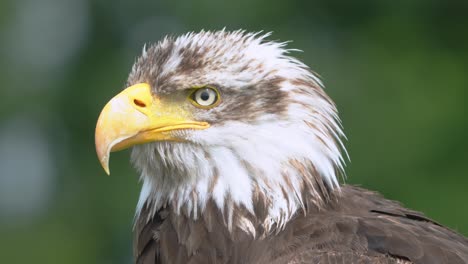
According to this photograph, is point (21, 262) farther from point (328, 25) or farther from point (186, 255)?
point (186, 255)

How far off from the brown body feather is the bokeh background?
5.61 metres

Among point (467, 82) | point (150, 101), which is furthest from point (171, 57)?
point (467, 82)

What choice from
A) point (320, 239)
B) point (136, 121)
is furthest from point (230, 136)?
point (320, 239)

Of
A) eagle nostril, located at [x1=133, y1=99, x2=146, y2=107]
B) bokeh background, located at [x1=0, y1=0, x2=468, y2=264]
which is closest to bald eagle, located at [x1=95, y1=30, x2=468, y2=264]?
eagle nostril, located at [x1=133, y1=99, x2=146, y2=107]

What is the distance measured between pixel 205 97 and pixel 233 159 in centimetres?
36

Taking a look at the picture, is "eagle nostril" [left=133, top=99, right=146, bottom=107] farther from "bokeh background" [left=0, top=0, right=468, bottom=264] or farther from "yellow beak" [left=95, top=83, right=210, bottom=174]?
"bokeh background" [left=0, top=0, right=468, bottom=264]

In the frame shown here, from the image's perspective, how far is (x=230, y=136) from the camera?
581 cm

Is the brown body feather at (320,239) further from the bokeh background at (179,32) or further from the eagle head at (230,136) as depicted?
the bokeh background at (179,32)

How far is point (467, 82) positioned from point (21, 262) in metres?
6.40

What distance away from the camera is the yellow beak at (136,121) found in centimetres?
563

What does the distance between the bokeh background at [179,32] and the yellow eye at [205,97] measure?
6.01 meters

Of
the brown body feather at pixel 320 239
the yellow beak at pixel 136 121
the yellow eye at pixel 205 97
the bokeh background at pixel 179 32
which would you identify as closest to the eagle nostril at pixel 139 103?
the yellow beak at pixel 136 121

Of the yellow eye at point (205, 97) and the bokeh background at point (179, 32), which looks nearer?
the yellow eye at point (205, 97)

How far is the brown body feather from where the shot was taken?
5492 mm
